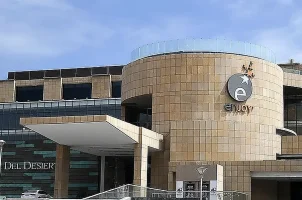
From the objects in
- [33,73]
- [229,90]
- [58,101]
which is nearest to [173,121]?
[229,90]

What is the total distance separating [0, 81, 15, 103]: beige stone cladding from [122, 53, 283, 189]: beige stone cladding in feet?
101

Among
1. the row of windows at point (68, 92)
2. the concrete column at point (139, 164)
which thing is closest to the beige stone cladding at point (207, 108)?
the concrete column at point (139, 164)

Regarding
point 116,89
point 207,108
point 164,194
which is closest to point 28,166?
point 116,89

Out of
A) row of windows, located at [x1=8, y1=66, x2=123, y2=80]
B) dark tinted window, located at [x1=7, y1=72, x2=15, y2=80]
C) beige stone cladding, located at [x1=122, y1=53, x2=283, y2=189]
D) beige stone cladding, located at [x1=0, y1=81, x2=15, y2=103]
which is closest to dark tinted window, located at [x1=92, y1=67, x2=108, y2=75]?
row of windows, located at [x1=8, y1=66, x2=123, y2=80]

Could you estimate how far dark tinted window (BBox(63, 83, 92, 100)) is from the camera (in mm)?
70312

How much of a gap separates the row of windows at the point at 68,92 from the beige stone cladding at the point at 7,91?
2.78 ft

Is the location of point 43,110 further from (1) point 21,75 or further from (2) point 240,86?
(2) point 240,86

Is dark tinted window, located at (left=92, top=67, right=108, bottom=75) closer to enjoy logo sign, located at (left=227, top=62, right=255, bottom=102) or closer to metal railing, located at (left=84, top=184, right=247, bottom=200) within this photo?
enjoy logo sign, located at (left=227, top=62, right=255, bottom=102)

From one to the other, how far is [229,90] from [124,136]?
9.75m

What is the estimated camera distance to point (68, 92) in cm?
7125

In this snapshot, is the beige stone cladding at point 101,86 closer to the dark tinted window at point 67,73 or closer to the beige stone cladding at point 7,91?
the dark tinted window at point 67,73

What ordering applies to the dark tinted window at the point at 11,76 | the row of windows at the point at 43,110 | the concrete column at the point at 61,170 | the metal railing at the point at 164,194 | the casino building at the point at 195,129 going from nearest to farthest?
the metal railing at the point at 164,194, the casino building at the point at 195,129, the concrete column at the point at 61,170, the row of windows at the point at 43,110, the dark tinted window at the point at 11,76

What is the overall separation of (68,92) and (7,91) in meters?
8.28

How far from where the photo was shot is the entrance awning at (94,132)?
1459 inches
